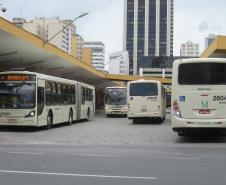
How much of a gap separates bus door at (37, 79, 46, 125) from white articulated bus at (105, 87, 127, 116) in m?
21.7

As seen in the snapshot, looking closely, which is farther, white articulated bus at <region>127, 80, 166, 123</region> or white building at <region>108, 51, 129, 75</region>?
white building at <region>108, 51, 129, 75</region>

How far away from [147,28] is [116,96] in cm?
9104

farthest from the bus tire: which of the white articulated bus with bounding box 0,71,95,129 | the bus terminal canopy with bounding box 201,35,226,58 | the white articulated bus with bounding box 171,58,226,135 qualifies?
the bus terminal canopy with bounding box 201,35,226,58

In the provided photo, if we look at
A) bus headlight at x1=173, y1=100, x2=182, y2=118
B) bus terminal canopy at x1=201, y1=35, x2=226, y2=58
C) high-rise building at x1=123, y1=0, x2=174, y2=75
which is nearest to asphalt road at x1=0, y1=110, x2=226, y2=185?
bus headlight at x1=173, y1=100, x2=182, y2=118

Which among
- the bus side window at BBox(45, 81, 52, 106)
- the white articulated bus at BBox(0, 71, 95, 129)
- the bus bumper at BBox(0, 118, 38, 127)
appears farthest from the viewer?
the bus side window at BBox(45, 81, 52, 106)

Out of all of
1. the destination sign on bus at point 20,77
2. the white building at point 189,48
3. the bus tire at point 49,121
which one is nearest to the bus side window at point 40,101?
the destination sign on bus at point 20,77

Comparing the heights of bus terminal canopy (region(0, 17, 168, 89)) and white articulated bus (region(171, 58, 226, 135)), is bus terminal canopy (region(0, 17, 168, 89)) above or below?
above

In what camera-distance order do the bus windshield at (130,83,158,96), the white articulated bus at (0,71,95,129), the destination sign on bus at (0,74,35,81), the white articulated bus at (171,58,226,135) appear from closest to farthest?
the white articulated bus at (171,58,226,135)
the white articulated bus at (0,71,95,129)
the destination sign on bus at (0,74,35,81)
the bus windshield at (130,83,158,96)

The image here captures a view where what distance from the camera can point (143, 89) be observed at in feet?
110

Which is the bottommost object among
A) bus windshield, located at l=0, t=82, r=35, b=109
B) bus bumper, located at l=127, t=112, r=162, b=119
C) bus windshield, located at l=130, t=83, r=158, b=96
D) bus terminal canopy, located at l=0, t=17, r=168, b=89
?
bus bumper, located at l=127, t=112, r=162, b=119

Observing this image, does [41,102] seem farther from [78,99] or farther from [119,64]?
[119,64]

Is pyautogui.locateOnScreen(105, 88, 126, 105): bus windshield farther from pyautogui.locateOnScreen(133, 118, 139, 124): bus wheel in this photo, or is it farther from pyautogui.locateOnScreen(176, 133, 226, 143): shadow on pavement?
pyautogui.locateOnScreen(176, 133, 226, 143): shadow on pavement

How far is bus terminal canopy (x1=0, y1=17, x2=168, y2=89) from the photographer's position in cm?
2681

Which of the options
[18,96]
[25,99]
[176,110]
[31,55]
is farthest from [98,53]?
[176,110]
